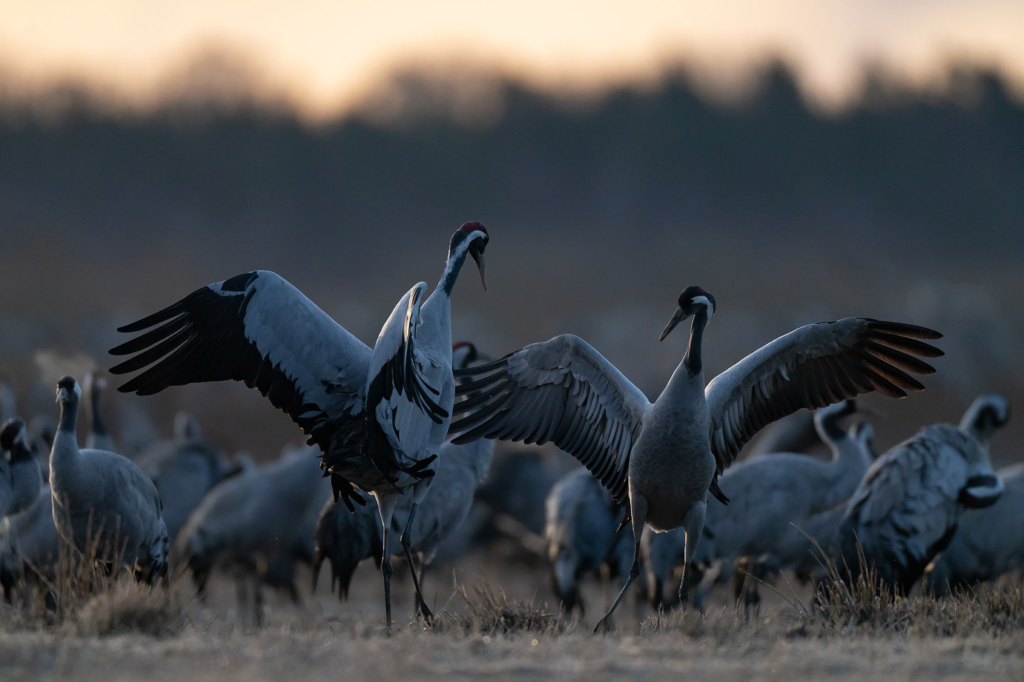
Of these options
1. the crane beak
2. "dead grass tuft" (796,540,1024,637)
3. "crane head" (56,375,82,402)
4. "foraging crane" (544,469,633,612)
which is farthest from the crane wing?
the crane beak

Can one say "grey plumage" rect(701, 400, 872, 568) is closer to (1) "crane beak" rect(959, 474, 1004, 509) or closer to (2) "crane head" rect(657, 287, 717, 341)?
(1) "crane beak" rect(959, 474, 1004, 509)

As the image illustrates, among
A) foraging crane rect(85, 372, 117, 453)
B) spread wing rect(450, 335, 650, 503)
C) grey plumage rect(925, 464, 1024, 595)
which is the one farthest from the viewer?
foraging crane rect(85, 372, 117, 453)

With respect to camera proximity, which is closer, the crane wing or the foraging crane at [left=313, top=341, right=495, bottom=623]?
the crane wing

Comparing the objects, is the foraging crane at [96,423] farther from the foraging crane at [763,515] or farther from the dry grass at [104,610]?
the foraging crane at [763,515]

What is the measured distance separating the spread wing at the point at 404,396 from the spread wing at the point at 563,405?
69 centimetres

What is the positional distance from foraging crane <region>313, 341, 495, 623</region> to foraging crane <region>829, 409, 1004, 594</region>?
2.65 metres

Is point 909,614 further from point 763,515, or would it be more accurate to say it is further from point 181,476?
point 181,476

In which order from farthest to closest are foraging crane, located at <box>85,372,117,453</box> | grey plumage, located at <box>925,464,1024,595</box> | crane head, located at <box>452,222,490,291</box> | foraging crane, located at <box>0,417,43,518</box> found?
foraging crane, located at <box>85,372,117,453</box>, grey plumage, located at <box>925,464,1024,595</box>, foraging crane, located at <box>0,417,43,518</box>, crane head, located at <box>452,222,490,291</box>

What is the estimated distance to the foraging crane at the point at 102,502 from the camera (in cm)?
604

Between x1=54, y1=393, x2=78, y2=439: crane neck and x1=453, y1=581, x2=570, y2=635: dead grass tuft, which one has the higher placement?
x1=54, y1=393, x2=78, y2=439: crane neck

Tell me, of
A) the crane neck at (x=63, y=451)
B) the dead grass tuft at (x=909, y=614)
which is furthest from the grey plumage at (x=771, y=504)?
the crane neck at (x=63, y=451)

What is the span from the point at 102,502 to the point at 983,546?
5947 mm

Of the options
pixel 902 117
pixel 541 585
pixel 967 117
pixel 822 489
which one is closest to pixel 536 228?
pixel 902 117

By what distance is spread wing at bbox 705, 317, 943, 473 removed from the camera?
612 cm
